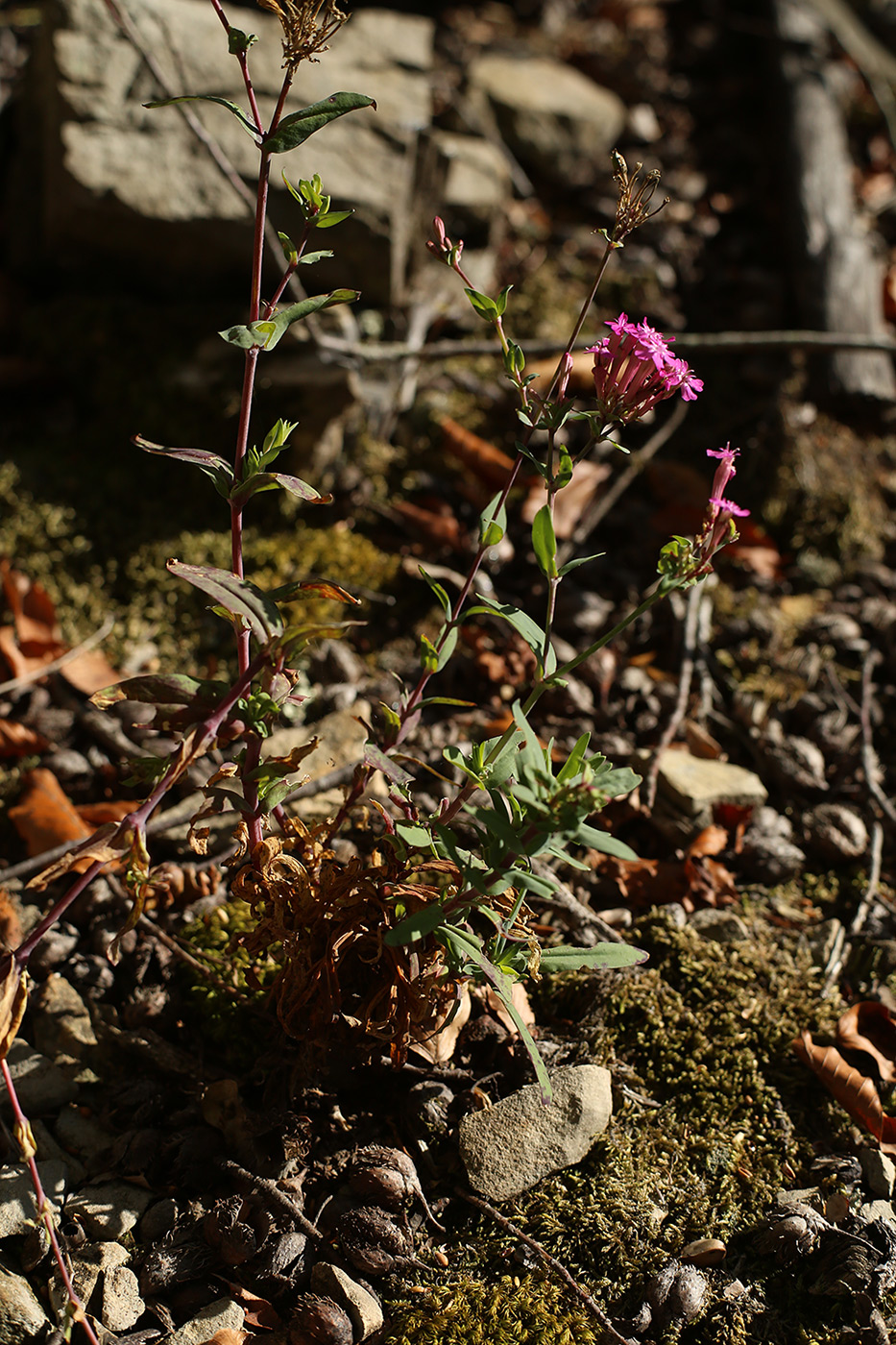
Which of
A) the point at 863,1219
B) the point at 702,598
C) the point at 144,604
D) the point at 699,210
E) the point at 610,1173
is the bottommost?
the point at 144,604

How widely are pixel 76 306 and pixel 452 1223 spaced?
3.32m

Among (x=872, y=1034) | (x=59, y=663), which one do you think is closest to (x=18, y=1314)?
(x=59, y=663)

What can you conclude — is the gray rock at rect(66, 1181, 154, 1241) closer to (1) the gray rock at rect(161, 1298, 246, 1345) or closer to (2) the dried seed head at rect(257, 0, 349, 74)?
→ (1) the gray rock at rect(161, 1298, 246, 1345)

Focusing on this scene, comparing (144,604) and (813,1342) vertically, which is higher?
(813,1342)

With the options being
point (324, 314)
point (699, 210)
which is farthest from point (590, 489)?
point (699, 210)

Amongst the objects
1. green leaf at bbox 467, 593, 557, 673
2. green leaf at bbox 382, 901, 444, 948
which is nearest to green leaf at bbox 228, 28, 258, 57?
green leaf at bbox 467, 593, 557, 673

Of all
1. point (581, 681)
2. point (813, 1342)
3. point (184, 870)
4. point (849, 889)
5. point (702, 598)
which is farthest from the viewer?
point (702, 598)

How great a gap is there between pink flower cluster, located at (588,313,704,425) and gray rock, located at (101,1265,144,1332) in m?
1.83

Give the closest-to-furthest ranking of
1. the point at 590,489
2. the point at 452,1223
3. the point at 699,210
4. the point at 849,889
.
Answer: the point at 452,1223 < the point at 849,889 < the point at 590,489 < the point at 699,210

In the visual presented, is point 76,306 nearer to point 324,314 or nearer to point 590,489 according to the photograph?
point 324,314

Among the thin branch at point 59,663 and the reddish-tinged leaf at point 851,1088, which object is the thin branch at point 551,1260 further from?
the thin branch at point 59,663

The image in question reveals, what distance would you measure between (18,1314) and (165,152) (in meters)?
3.44

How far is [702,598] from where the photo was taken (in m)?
3.39

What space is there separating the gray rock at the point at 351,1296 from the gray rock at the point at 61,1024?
73cm
